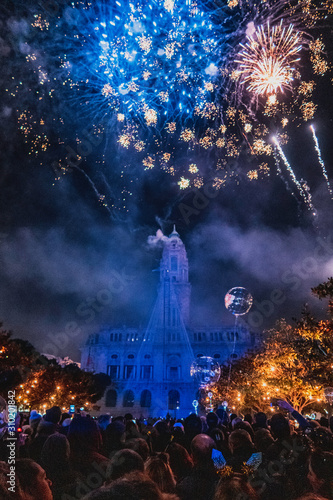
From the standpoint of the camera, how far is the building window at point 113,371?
68375 mm

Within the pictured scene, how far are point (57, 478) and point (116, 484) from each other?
320 cm

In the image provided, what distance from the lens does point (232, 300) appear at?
19000 mm

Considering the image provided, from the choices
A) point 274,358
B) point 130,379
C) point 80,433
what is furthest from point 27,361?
point 130,379

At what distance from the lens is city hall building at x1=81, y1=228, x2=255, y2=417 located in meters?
64.9

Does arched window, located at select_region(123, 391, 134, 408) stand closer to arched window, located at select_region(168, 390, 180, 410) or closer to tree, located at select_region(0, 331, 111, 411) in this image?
arched window, located at select_region(168, 390, 180, 410)

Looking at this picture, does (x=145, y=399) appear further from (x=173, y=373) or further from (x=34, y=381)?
(x=34, y=381)

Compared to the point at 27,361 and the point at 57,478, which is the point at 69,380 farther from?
the point at 57,478

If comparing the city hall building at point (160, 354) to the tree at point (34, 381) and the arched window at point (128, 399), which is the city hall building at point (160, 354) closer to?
the arched window at point (128, 399)

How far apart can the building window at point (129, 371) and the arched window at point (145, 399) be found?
12.8 feet

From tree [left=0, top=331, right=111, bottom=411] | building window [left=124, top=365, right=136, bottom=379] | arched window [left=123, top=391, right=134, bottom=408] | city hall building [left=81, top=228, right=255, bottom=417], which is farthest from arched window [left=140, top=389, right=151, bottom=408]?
tree [left=0, top=331, right=111, bottom=411]

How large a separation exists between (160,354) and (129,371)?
6989 millimetres

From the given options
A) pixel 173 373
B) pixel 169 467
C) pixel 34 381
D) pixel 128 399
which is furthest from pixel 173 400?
pixel 169 467

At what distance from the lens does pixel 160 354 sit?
70125 millimetres

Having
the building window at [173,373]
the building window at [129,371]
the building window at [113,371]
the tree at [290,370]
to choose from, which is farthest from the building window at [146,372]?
the tree at [290,370]
